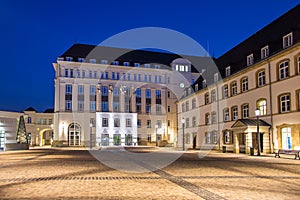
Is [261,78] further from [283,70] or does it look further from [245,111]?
[245,111]

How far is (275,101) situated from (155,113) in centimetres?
4244

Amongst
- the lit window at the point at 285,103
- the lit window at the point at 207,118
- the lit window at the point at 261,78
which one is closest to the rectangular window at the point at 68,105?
the lit window at the point at 207,118

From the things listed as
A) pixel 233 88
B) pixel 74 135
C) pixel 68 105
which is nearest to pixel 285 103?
pixel 233 88

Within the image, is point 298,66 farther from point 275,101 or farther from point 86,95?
point 86,95

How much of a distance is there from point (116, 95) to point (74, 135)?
39.5 ft

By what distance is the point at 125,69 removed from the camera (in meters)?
67.5

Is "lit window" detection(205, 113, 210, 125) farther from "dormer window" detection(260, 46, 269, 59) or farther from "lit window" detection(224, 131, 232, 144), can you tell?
"dormer window" detection(260, 46, 269, 59)

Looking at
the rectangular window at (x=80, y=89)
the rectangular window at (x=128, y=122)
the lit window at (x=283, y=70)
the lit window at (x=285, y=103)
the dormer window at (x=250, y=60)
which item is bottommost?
the rectangular window at (x=128, y=122)

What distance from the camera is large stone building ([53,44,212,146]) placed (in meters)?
62.1

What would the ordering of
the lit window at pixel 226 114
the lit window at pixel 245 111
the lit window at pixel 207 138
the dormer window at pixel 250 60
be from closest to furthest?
the dormer window at pixel 250 60 < the lit window at pixel 245 111 < the lit window at pixel 226 114 < the lit window at pixel 207 138

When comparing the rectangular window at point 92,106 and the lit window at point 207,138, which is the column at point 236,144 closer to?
the lit window at point 207,138

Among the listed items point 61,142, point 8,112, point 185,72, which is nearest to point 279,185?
point 8,112

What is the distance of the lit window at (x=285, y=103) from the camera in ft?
85.4

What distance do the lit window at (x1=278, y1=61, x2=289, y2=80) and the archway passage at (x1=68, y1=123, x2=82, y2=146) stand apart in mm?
44231
